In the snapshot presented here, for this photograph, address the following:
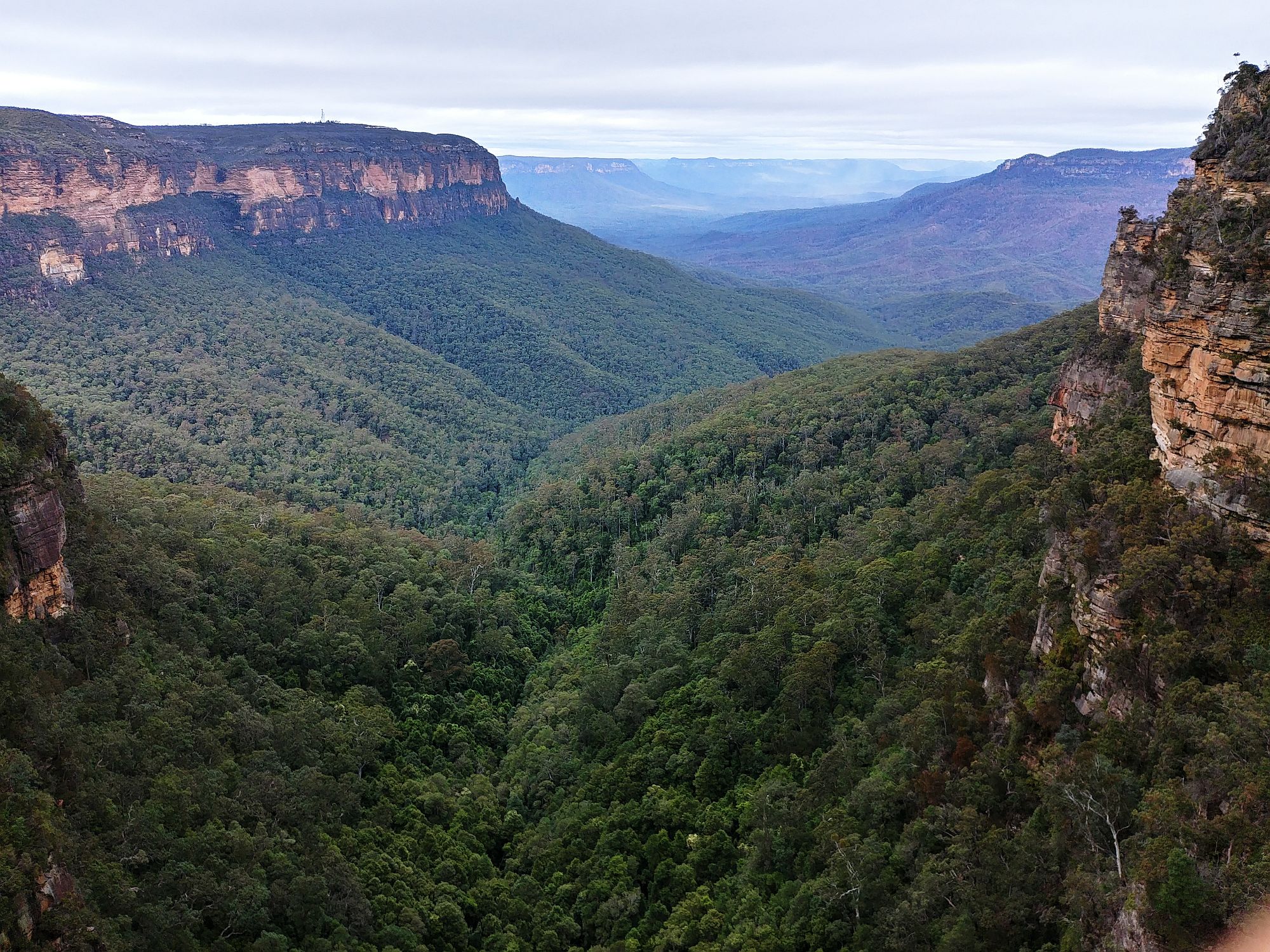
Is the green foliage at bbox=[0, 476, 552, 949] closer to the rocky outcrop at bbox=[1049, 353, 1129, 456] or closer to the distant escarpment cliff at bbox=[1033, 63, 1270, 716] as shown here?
the distant escarpment cliff at bbox=[1033, 63, 1270, 716]

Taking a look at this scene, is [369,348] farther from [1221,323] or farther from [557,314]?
[1221,323]

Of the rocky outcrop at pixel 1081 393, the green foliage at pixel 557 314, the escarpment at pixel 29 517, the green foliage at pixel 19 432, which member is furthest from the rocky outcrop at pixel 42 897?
the green foliage at pixel 557 314

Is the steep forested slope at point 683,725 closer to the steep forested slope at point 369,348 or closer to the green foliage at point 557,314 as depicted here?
the steep forested slope at point 369,348

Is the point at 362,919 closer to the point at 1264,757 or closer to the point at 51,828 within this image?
the point at 51,828

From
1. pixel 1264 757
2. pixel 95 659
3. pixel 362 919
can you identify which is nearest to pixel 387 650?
pixel 95 659

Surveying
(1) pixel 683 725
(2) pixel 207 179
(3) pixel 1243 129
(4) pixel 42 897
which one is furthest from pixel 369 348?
(3) pixel 1243 129
